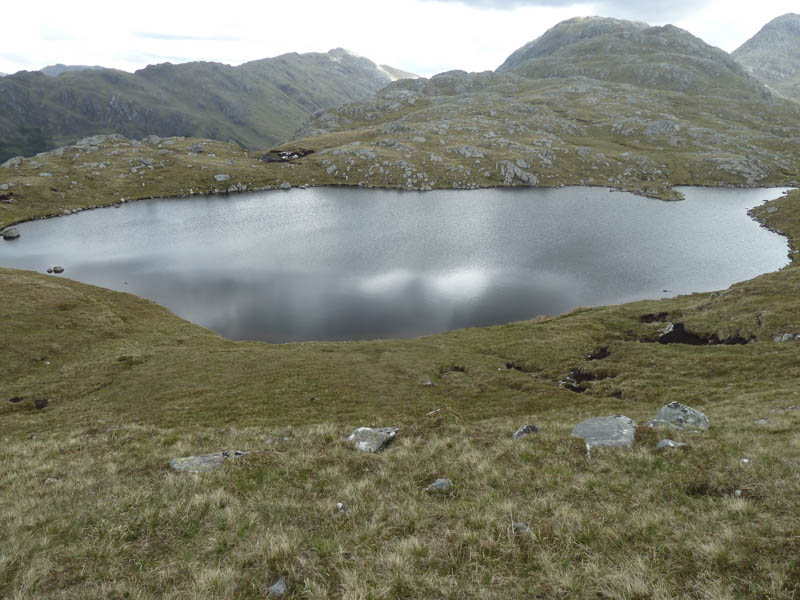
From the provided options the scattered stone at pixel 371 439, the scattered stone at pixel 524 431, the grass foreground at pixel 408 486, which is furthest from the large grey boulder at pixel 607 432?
the scattered stone at pixel 371 439

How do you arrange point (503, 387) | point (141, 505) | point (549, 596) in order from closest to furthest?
1. point (549, 596)
2. point (141, 505)
3. point (503, 387)

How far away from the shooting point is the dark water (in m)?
58.8

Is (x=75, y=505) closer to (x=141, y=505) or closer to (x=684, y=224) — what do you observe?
(x=141, y=505)

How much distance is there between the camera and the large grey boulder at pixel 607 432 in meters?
16.0

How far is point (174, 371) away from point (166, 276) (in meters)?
42.6

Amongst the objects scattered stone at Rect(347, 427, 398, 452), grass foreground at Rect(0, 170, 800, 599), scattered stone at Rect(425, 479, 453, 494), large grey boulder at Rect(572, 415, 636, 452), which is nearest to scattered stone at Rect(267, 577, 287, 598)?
grass foreground at Rect(0, 170, 800, 599)

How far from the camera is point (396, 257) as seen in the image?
80500 millimetres

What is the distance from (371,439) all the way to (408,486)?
17.0 feet

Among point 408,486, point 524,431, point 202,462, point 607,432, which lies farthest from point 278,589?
point 607,432

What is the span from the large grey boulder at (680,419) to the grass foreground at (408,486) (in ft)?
3.17

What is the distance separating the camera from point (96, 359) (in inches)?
1608

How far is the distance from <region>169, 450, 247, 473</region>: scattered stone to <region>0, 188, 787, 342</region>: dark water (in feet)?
113

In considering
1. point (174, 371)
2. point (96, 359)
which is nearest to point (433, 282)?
point (174, 371)

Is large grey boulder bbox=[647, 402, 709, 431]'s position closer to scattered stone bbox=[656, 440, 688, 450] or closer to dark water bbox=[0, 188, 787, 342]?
scattered stone bbox=[656, 440, 688, 450]
